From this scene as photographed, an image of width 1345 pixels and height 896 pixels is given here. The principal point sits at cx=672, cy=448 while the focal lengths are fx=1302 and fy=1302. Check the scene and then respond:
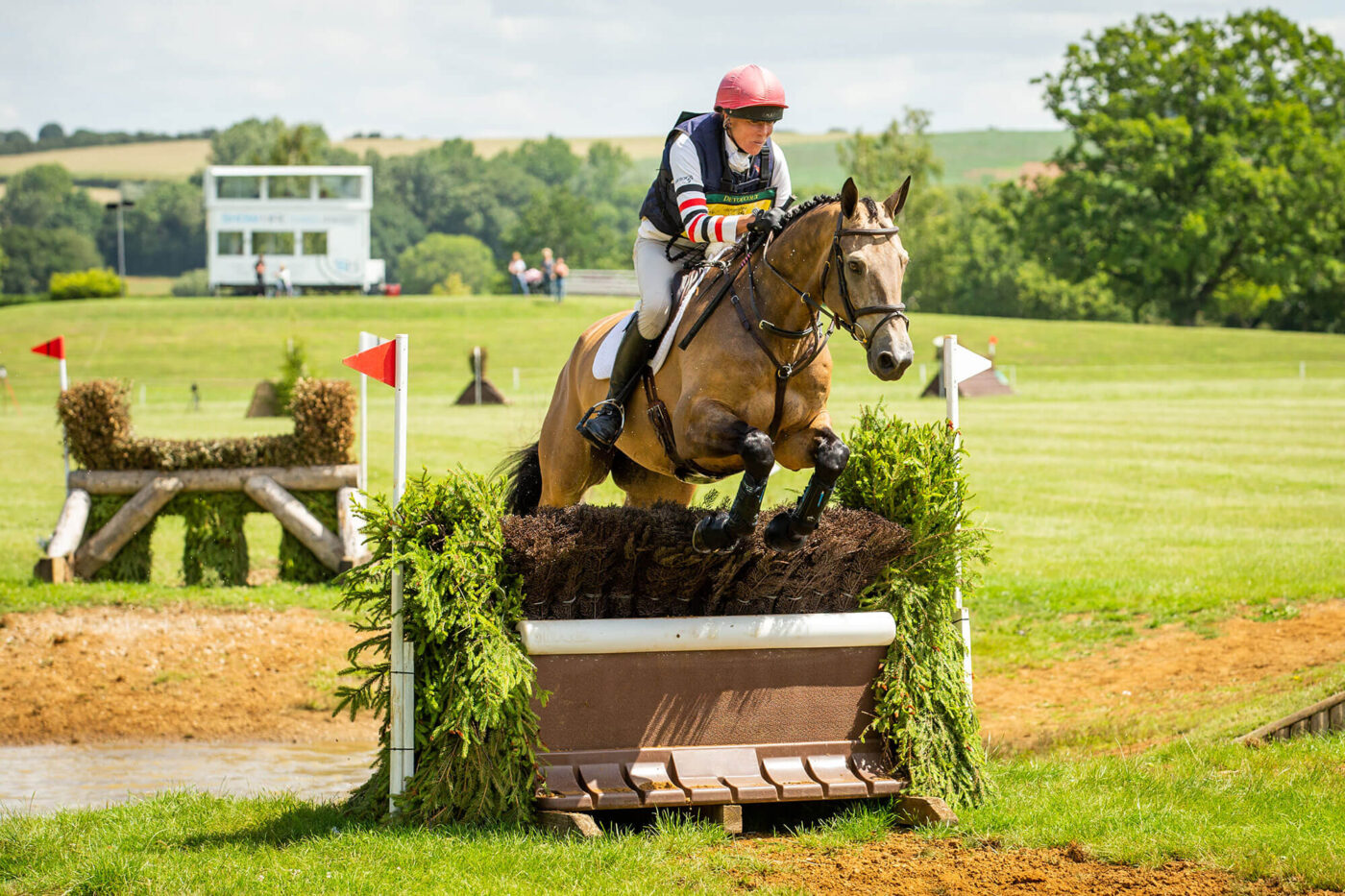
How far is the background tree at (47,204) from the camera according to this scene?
371ft

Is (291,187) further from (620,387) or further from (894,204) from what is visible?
(894,204)

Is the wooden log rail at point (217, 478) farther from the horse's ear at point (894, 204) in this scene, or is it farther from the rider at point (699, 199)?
the horse's ear at point (894, 204)

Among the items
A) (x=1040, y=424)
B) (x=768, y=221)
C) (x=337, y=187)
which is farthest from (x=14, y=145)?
(x=768, y=221)

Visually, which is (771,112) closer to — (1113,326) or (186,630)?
(186,630)

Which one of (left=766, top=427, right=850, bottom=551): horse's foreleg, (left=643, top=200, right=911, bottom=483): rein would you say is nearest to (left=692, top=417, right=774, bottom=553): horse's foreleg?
(left=766, top=427, right=850, bottom=551): horse's foreleg

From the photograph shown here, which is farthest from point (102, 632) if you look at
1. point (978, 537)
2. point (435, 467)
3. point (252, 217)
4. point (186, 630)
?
point (252, 217)

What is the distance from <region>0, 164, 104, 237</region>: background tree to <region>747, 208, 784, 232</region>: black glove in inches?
4675

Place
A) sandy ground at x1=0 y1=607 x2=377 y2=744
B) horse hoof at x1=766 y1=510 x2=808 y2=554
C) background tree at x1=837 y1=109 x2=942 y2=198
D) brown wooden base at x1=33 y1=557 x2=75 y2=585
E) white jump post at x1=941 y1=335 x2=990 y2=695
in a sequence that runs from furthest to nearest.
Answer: background tree at x1=837 y1=109 x2=942 y2=198 → brown wooden base at x1=33 y1=557 x2=75 y2=585 → sandy ground at x1=0 y1=607 x2=377 y2=744 → white jump post at x1=941 y1=335 x2=990 y2=695 → horse hoof at x1=766 y1=510 x2=808 y2=554

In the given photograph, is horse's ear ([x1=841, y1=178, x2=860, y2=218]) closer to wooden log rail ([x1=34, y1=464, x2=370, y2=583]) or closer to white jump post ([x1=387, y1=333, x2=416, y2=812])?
white jump post ([x1=387, y1=333, x2=416, y2=812])

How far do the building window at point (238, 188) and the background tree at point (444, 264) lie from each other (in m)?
52.0

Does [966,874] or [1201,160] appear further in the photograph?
[1201,160]

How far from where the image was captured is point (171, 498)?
397 inches

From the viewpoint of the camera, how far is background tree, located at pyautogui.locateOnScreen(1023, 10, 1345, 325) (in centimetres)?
5650

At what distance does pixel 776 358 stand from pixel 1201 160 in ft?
191
